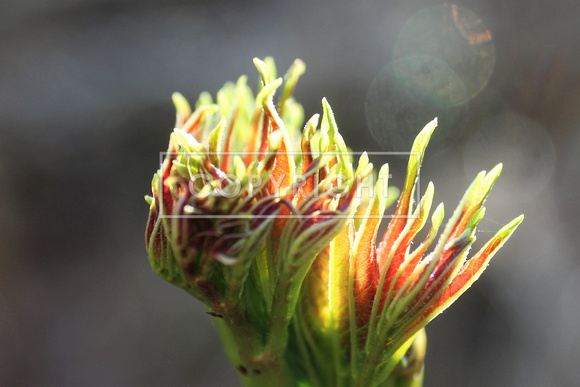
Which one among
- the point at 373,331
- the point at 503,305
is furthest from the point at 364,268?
the point at 503,305

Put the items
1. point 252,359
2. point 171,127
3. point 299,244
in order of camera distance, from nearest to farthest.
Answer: point 299,244, point 252,359, point 171,127

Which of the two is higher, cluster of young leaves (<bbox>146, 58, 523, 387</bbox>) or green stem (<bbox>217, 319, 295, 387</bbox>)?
cluster of young leaves (<bbox>146, 58, 523, 387</bbox>)

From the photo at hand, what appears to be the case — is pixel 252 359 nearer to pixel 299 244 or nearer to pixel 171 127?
pixel 299 244

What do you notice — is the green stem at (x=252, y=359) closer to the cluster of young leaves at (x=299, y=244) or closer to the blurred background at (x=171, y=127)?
the cluster of young leaves at (x=299, y=244)

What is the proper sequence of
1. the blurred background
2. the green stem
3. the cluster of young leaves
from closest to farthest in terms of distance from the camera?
the cluster of young leaves < the green stem < the blurred background

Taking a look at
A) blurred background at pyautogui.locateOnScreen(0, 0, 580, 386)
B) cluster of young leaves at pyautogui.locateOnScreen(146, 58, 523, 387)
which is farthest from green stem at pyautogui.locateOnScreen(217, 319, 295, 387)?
blurred background at pyautogui.locateOnScreen(0, 0, 580, 386)

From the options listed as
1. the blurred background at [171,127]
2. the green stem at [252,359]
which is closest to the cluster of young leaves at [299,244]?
the green stem at [252,359]

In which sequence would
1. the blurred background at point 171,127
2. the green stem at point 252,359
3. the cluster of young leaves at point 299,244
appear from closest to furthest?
the cluster of young leaves at point 299,244 < the green stem at point 252,359 < the blurred background at point 171,127

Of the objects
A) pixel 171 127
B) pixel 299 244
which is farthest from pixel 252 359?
pixel 171 127

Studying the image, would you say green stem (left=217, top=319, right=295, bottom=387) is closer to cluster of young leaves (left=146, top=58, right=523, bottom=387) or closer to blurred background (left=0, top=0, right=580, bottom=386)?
A: cluster of young leaves (left=146, top=58, right=523, bottom=387)
